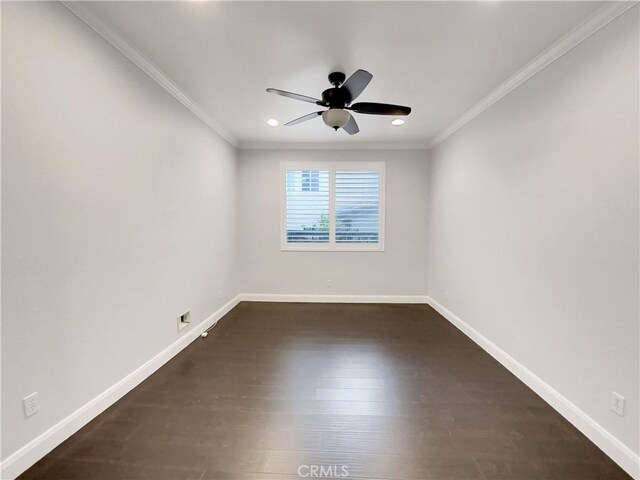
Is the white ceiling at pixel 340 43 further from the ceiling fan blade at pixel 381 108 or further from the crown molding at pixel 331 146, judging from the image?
the crown molding at pixel 331 146

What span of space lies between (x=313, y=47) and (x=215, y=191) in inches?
93.0

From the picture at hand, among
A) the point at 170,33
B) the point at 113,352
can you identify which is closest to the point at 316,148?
the point at 170,33

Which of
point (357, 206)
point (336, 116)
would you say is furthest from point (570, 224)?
point (357, 206)

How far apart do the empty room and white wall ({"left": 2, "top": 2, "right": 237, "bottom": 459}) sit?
1 centimetres

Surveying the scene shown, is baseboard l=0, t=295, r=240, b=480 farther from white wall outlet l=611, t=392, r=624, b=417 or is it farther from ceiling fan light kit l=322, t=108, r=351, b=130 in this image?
white wall outlet l=611, t=392, r=624, b=417

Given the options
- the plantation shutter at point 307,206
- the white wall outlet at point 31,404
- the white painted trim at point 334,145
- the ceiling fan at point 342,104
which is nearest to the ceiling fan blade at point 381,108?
the ceiling fan at point 342,104

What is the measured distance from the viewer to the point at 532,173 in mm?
2295

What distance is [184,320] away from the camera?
9.98 ft

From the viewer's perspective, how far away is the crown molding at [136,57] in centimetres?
173

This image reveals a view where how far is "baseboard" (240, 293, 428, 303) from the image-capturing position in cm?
473

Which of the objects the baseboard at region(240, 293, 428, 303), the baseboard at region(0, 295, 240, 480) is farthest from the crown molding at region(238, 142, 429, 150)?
the baseboard at region(0, 295, 240, 480)

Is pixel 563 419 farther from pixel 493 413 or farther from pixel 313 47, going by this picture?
pixel 313 47

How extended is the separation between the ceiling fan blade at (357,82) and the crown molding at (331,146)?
222cm

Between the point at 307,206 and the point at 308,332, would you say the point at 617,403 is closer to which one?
the point at 308,332
